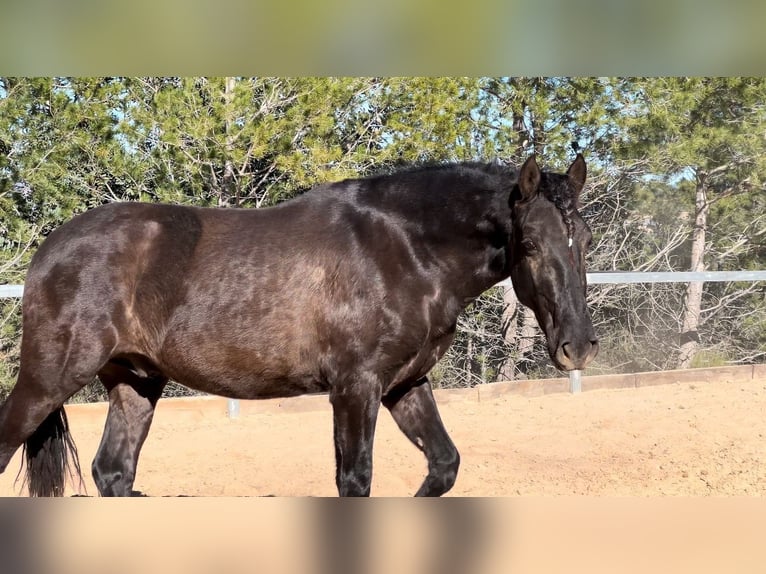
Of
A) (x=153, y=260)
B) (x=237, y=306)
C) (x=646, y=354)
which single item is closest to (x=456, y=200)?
(x=237, y=306)

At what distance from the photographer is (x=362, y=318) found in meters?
4.02

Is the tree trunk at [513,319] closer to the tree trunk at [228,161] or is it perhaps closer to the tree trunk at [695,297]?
the tree trunk at [695,297]

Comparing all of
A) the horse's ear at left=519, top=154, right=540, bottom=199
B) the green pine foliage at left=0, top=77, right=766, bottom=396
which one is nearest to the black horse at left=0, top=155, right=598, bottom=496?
the horse's ear at left=519, top=154, right=540, bottom=199

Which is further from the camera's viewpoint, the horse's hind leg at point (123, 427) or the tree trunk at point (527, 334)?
the tree trunk at point (527, 334)

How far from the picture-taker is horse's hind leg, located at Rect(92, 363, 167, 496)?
14.8 ft

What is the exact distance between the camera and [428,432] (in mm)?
4309

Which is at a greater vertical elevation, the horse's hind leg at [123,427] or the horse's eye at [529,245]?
the horse's eye at [529,245]

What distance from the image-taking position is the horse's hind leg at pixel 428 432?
4.21 meters

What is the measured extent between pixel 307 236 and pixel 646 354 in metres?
8.22

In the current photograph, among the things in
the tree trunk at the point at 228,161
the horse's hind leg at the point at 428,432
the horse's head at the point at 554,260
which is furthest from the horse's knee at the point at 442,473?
the tree trunk at the point at 228,161

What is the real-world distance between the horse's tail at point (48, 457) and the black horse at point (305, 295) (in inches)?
9.0

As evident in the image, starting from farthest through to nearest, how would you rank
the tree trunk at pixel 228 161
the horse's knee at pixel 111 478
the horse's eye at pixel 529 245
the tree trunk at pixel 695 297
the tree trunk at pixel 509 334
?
the tree trunk at pixel 695 297 < the tree trunk at pixel 509 334 < the tree trunk at pixel 228 161 < the horse's knee at pixel 111 478 < the horse's eye at pixel 529 245

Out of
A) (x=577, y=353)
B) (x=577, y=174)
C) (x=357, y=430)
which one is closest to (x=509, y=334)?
(x=577, y=174)

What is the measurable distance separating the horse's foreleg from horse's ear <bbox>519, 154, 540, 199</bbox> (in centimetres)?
122
